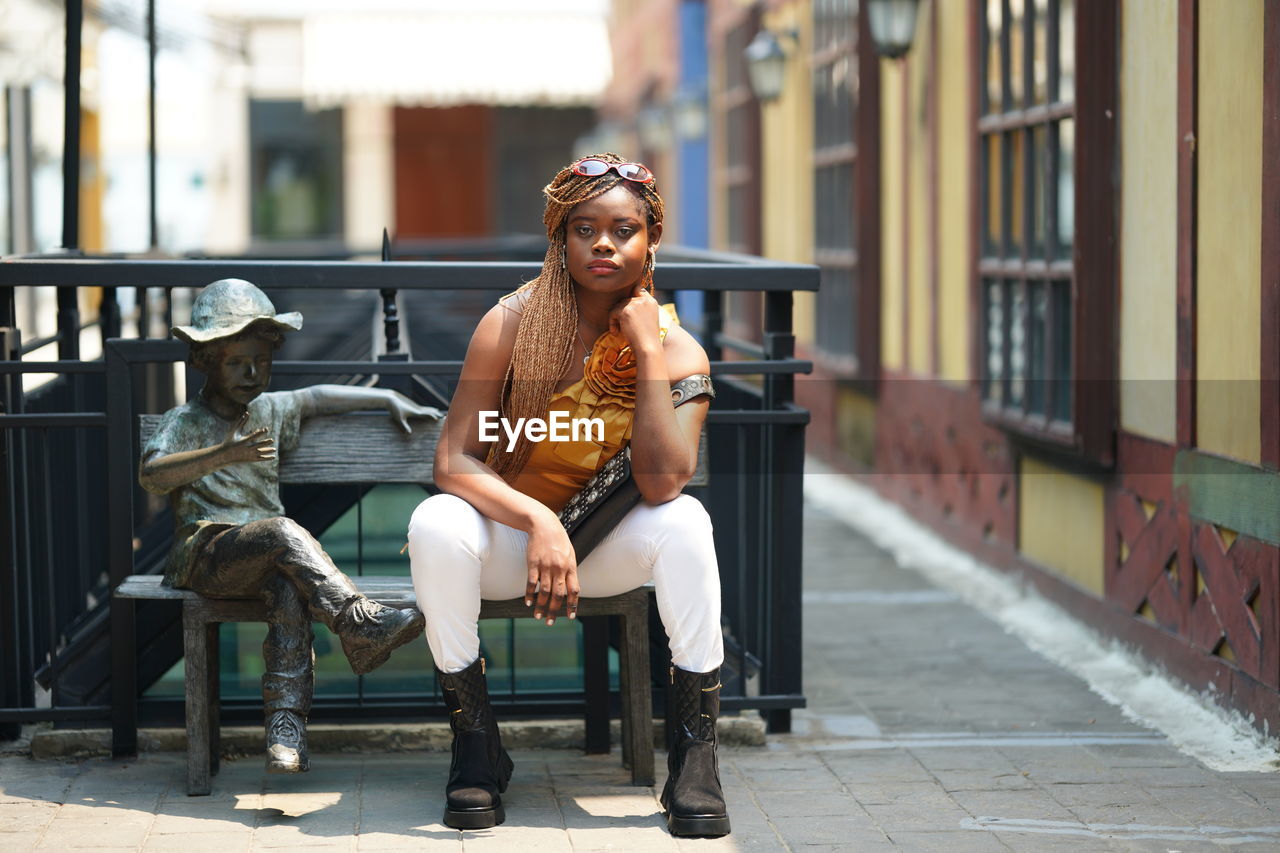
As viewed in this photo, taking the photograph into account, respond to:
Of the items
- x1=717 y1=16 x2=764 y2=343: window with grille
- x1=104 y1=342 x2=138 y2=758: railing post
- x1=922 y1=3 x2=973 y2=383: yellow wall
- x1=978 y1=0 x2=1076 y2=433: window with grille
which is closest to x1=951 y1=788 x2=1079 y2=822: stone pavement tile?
x1=104 y1=342 x2=138 y2=758: railing post

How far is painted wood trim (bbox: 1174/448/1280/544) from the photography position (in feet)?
15.8

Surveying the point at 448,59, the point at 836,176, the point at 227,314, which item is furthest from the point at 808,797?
the point at 448,59

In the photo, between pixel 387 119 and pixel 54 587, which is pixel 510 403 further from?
pixel 387 119

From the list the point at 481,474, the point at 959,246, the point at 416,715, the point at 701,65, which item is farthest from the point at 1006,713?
the point at 701,65

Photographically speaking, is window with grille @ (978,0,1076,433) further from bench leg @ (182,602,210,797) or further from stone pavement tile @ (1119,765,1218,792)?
bench leg @ (182,602,210,797)

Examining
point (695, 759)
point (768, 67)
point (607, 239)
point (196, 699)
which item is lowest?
point (695, 759)

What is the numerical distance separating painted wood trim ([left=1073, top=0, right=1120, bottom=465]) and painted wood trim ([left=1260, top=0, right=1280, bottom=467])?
4.73 feet

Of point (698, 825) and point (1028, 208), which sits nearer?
point (698, 825)

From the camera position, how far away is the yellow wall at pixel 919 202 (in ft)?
31.1

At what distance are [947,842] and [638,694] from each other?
0.79 metres

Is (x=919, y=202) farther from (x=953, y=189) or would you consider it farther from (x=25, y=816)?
(x=25, y=816)

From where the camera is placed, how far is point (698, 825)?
398 cm

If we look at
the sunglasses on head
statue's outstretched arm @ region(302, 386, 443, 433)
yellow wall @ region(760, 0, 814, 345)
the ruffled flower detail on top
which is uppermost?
yellow wall @ region(760, 0, 814, 345)

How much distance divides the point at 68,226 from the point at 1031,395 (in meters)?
3.64
